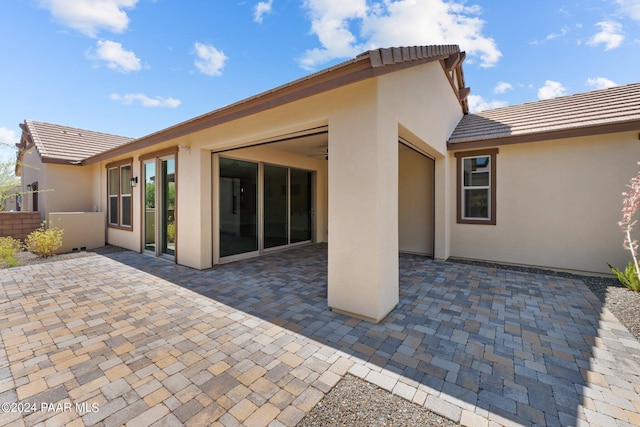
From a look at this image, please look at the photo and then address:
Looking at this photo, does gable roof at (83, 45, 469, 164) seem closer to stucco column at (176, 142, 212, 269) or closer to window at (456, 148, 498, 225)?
stucco column at (176, 142, 212, 269)

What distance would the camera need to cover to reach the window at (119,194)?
28.1 ft

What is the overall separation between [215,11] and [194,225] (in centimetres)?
586

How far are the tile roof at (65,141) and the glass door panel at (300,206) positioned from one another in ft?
24.2

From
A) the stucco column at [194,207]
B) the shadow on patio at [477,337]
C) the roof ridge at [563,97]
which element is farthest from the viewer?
the roof ridge at [563,97]

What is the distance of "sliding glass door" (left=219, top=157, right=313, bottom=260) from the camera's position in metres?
6.89

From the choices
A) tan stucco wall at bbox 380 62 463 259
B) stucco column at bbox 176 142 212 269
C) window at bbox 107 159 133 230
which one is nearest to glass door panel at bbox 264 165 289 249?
stucco column at bbox 176 142 212 269

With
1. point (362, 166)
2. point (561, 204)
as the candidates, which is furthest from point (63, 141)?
point (561, 204)

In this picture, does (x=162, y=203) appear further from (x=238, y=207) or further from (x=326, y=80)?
(x=326, y=80)

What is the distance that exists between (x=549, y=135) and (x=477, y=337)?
560 centimetres

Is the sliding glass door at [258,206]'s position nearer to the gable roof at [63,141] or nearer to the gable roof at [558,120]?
the gable roof at [558,120]

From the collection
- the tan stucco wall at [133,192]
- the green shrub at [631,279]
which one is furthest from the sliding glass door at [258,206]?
the green shrub at [631,279]

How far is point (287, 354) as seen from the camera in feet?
9.28

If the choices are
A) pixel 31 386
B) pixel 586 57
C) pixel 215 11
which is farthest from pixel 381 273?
pixel 586 57

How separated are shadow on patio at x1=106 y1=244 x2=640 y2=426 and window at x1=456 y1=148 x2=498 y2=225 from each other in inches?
75.7
